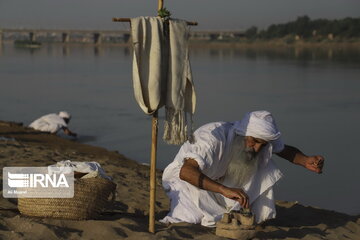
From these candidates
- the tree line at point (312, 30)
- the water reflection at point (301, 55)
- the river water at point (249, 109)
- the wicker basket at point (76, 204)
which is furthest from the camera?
the tree line at point (312, 30)

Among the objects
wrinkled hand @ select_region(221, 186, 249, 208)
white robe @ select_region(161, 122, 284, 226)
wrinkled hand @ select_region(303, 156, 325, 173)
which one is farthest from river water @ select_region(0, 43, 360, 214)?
wrinkled hand @ select_region(221, 186, 249, 208)

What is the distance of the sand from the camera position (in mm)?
4254

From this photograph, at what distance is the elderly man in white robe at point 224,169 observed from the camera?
462 cm

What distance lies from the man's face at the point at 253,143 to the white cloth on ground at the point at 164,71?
26.5 inches

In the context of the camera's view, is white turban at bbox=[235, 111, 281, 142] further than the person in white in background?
No

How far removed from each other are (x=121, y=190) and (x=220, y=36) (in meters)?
97.1

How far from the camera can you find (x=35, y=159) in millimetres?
7574

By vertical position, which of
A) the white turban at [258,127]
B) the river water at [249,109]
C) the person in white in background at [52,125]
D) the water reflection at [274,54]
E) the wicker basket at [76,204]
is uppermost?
the white turban at [258,127]

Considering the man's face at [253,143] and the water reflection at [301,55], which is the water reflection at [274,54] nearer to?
the water reflection at [301,55]

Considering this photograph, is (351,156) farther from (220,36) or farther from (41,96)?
(220,36)

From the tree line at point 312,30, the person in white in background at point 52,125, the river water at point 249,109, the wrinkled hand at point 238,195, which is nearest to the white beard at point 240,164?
the wrinkled hand at point 238,195

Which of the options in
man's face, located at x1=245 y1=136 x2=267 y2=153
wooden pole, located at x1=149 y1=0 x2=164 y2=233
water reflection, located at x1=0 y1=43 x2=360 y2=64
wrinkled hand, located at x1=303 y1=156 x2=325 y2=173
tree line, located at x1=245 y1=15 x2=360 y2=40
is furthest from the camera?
tree line, located at x1=245 y1=15 x2=360 y2=40

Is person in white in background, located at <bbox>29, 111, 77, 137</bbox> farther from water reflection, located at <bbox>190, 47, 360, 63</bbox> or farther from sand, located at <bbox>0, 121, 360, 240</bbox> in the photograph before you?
water reflection, located at <bbox>190, 47, 360, 63</bbox>

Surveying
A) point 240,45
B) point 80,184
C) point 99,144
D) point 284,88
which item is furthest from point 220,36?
point 80,184
